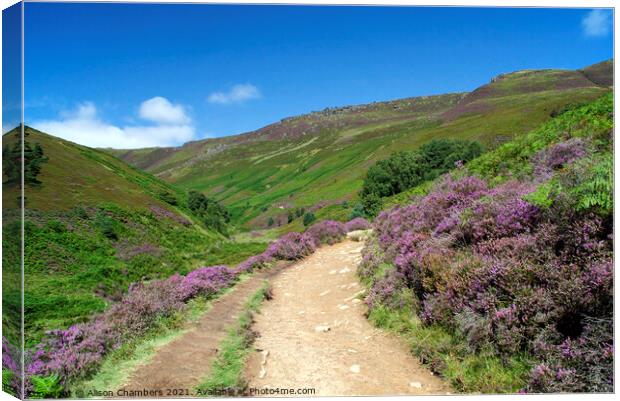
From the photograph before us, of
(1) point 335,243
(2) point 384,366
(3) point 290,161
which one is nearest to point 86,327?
(2) point 384,366

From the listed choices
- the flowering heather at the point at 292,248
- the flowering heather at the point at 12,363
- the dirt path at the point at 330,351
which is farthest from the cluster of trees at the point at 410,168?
the flowering heather at the point at 12,363

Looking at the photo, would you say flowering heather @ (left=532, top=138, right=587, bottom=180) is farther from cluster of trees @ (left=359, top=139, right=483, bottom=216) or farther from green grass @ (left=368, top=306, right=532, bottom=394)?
cluster of trees @ (left=359, top=139, right=483, bottom=216)

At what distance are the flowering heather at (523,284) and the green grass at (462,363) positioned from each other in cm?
16

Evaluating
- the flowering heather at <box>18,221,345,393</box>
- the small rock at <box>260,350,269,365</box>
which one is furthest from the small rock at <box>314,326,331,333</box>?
the flowering heather at <box>18,221,345,393</box>

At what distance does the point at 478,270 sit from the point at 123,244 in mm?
13814

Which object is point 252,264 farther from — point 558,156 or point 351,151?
point 351,151

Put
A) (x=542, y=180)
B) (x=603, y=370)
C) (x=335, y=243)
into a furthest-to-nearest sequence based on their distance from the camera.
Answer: (x=335, y=243), (x=542, y=180), (x=603, y=370)

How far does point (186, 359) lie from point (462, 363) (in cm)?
389

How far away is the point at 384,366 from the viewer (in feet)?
20.8

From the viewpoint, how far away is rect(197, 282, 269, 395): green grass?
5176mm

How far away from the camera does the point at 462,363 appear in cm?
579

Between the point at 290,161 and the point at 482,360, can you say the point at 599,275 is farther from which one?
the point at 290,161

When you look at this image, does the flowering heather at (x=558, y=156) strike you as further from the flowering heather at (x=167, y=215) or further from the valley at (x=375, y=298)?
the flowering heather at (x=167, y=215)

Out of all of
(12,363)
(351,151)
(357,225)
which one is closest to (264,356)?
(12,363)
